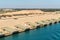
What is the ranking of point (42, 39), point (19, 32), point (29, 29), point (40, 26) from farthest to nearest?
point (40, 26), point (29, 29), point (19, 32), point (42, 39)

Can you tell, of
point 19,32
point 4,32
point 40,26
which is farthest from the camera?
point 40,26

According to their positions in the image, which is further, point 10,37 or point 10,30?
point 10,30

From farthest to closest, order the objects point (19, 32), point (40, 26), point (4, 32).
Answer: point (40, 26)
point (19, 32)
point (4, 32)

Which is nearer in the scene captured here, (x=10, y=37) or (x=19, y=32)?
(x=10, y=37)

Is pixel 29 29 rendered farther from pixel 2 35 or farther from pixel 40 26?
pixel 2 35

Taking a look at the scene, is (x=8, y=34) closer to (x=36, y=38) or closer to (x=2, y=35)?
(x=2, y=35)

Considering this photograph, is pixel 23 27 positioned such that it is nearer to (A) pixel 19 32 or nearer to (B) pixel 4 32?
(A) pixel 19 32

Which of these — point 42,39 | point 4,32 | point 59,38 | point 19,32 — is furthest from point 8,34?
point 59,38

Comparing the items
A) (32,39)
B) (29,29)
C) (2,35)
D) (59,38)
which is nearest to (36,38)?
(32,39)

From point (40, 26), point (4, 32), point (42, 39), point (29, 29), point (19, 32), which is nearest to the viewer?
point (42, 39)
